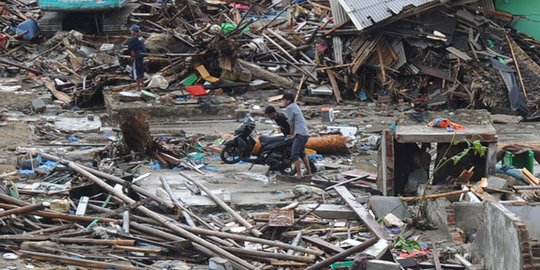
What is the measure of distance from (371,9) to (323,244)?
1202cm

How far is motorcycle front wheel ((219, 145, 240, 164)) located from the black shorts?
612 centimetres

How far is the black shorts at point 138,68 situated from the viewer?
66.6ft

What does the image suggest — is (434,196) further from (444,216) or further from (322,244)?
(322,244)

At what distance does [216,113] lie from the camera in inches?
780

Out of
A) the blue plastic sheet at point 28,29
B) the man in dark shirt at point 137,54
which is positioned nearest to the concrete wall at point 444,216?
the man in dark shirt at point 137,54

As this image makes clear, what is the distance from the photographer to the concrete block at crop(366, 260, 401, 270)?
29.6 feet

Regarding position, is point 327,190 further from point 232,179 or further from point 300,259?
point 300,259

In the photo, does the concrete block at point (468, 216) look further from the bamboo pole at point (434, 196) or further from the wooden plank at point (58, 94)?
the wooden plank at point (58, 94)

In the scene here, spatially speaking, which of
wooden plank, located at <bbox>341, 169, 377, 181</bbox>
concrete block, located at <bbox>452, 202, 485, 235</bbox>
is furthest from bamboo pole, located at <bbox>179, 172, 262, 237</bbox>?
wooden plank, located at <bbox>341, 169, 377, 181</bbox>

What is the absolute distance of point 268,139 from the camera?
14539mm

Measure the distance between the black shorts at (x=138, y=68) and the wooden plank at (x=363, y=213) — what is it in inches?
332

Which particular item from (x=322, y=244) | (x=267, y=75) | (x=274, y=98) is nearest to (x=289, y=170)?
(x=322, y=244)

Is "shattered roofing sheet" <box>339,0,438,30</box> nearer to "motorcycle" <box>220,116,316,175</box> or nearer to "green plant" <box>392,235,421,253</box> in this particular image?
"motorcycle" <box>220,116,316,175</box>

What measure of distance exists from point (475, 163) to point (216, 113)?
313 inches
